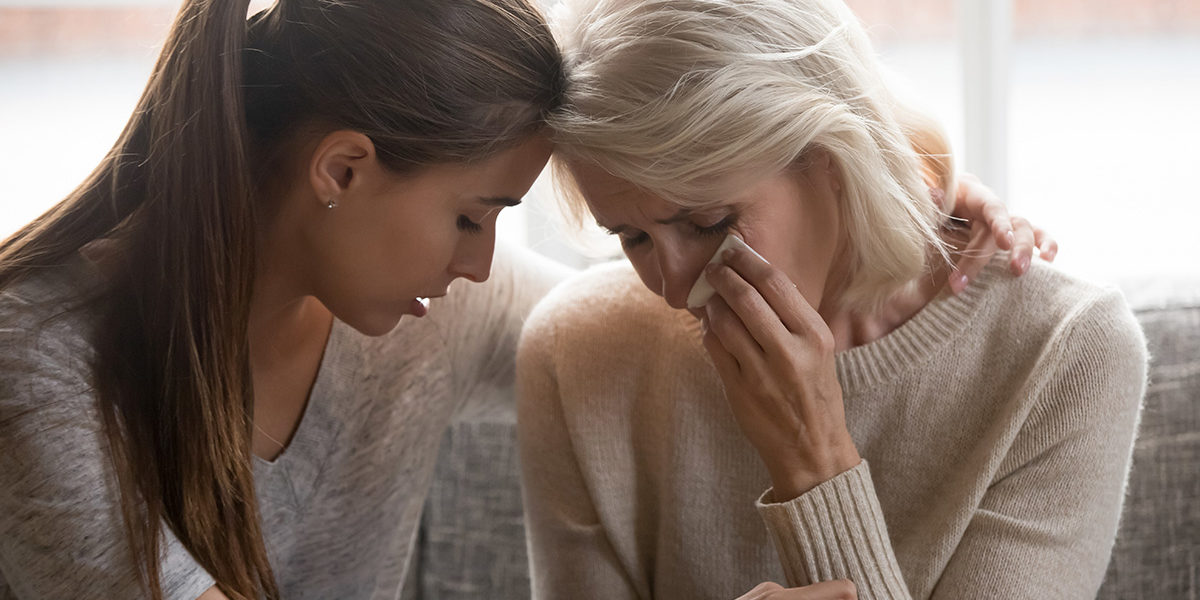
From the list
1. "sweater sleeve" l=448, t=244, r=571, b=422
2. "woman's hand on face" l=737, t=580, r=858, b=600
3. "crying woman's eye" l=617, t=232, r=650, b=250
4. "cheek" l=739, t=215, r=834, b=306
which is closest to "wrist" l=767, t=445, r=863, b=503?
"woman's hand on face" l=737, t=580, r=858, b=600

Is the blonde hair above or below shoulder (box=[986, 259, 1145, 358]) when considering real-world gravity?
above

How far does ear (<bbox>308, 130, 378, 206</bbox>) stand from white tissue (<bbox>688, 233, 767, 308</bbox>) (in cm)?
40

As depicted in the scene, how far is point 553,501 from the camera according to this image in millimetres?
1589

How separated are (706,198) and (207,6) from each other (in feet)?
1.91

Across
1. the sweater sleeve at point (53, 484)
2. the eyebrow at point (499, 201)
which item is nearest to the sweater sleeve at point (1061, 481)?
the eyebrow at point (499, 201)

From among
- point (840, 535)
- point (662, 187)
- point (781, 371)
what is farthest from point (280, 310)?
point (840, 535)

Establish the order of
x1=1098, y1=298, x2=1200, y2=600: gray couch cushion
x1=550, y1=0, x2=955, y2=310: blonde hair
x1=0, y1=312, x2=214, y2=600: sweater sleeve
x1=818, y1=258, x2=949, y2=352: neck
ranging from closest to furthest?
x1=0, y1=312, x2=214, y2=600: sweater sleeve, x1=550, y1=0, x2=955, y2=310: blonde hair, x1=818, y1=258, x2=949, y2=352: neck, x1=1098, y1=298, x2=1200, y2=600: gray couch cushion

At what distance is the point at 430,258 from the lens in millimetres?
1301

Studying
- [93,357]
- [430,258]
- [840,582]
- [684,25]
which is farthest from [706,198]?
[93,357]

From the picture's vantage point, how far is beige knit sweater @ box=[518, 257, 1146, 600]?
1.34 metres

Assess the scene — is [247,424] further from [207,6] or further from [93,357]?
[207,6]

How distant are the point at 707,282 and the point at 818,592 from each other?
0.38 meters

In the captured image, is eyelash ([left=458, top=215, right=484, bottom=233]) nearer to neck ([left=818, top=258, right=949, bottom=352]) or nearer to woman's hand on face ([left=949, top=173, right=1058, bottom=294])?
neck ([left=818, top=258, right=949, bottom=352])

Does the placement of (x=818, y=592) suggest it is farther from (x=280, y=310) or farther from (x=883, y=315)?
(x=280, y=310)
